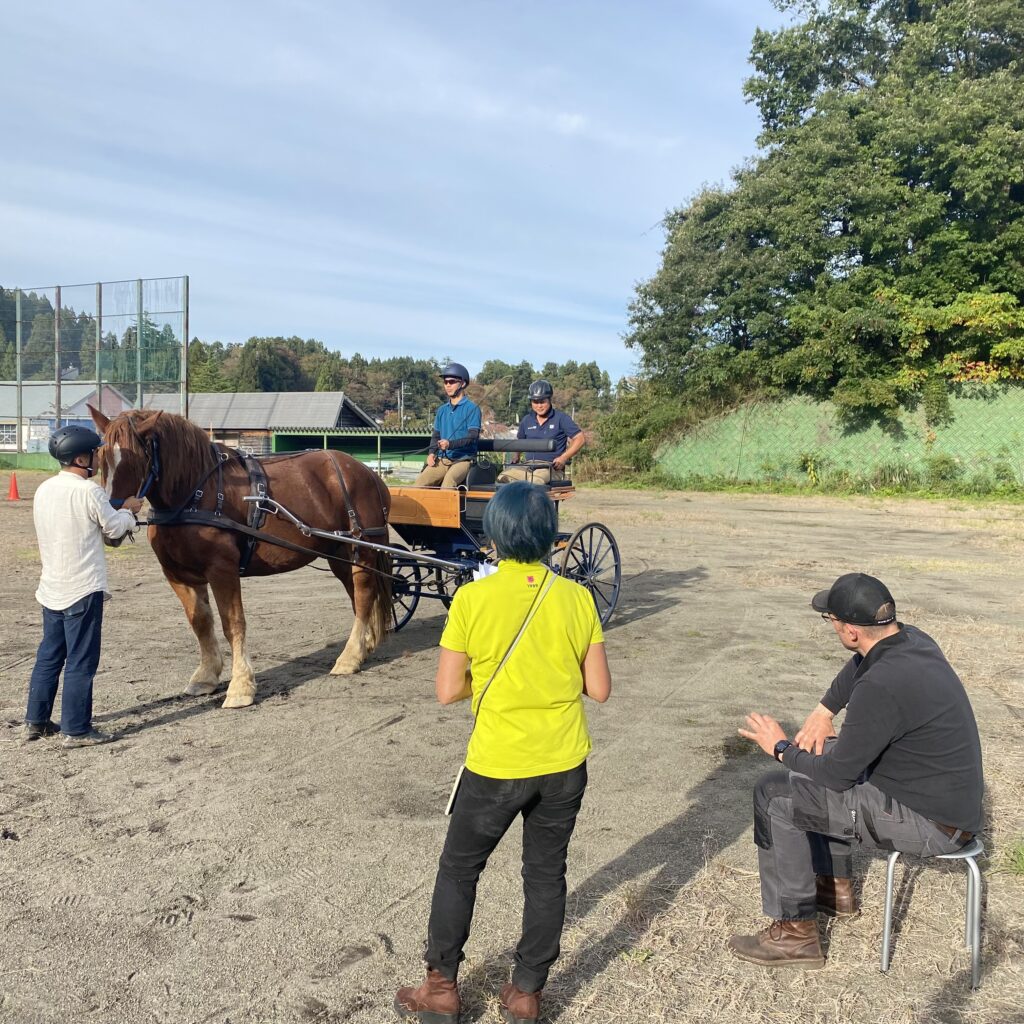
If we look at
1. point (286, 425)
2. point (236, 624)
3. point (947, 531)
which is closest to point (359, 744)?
point (236, 624)

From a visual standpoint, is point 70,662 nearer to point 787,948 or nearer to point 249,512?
point 249,512

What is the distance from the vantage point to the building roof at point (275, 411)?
46969mm

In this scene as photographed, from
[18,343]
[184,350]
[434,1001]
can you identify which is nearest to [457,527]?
[434,1001]

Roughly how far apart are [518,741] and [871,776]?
4.42 feet

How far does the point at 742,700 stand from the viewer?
239 inches

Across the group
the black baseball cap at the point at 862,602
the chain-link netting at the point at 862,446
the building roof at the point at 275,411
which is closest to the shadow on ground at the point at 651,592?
the black baseball cap at the point at 862,602

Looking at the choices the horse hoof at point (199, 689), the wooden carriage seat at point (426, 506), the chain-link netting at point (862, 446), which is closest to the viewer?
the horse hoof at point (199, 689)

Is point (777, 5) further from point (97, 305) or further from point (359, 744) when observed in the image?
point (359, 744)

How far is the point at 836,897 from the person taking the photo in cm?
329

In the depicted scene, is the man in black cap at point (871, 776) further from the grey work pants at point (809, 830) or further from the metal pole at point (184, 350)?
the metal pole at point (184, 350)

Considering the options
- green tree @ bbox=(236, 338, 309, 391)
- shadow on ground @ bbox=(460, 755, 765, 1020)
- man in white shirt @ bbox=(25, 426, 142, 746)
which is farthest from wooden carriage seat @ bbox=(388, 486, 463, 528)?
green tree @ bbox=(236, 338, 309, 391)

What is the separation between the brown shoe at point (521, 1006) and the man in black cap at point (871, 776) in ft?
2.81

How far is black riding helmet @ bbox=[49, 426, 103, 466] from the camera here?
474cm

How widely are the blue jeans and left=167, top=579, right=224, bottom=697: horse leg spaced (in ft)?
3.53
